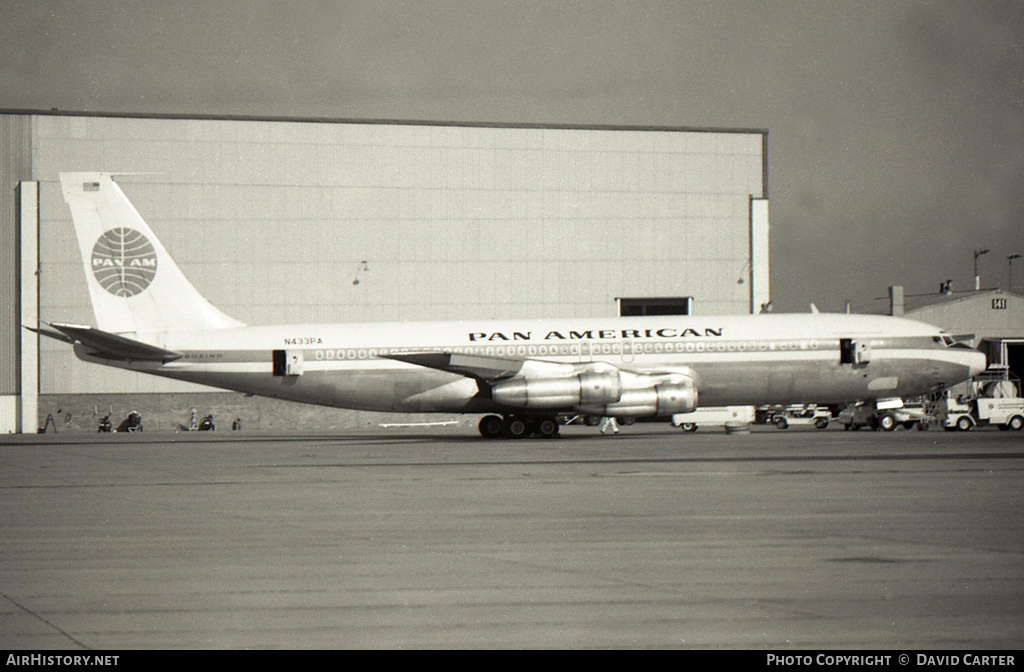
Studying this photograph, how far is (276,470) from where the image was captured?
23578mm

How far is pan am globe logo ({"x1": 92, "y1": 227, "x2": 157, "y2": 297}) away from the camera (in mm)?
38719

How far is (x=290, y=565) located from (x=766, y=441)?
25.3 metres

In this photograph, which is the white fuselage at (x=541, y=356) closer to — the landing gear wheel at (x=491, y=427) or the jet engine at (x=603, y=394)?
the landing gear wheel at (x=491, y=427)

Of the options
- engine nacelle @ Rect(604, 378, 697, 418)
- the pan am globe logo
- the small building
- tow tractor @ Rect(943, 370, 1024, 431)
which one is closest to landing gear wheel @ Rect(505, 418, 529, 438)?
engine nacelle @ Rect(604, 378, 697, 418)

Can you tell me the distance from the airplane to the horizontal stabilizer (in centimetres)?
6

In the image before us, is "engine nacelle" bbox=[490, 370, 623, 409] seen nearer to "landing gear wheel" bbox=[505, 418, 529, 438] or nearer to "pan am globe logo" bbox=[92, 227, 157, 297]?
"landing gear wheel" bbox=[505, 418, 529, 438]

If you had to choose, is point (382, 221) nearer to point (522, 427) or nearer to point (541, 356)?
point (541, 356)

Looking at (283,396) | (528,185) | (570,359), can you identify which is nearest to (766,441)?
(570,359)

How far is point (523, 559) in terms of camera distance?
1055 cm

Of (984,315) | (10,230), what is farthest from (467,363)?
(984,315)

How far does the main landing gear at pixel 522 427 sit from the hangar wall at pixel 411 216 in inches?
775

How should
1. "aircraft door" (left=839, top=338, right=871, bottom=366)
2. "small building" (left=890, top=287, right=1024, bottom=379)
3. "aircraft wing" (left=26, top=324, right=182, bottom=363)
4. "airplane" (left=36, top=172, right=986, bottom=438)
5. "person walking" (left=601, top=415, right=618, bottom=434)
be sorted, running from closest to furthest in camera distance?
"aircraft wing" (left=26, top=324, right=182, bottom=363)
"airplane" (left=36, top=172, right=986, bottom=438)
"aircraft door" (left=839, top=338, right=871, bottom=366)
"person walking" (left=601, top=415, right=618, bottom=434)
"small building" (left=890, top=287, right=1024, bottom=379)

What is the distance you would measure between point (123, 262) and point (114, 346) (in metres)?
4.38

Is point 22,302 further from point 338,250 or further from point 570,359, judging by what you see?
point 570,359
